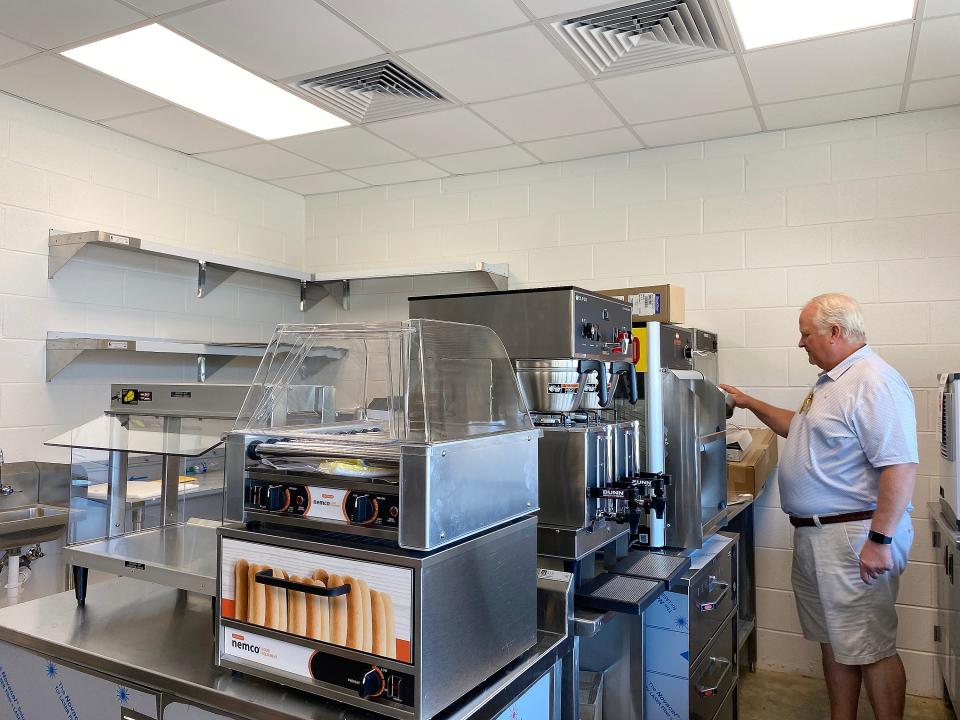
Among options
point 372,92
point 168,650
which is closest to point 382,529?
point 168,650

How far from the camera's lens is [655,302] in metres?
3.35

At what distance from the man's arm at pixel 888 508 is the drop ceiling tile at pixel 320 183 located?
3.38 metres

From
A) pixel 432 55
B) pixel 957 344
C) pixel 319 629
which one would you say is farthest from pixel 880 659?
pixel 432 55

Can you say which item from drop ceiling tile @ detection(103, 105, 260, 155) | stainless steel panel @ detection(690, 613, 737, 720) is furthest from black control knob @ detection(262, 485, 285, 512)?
drop ceiling tile @ detection(103, 105, 260, 155)

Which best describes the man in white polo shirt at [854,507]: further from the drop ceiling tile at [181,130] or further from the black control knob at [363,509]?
the drop ceiling tile at [181,130]

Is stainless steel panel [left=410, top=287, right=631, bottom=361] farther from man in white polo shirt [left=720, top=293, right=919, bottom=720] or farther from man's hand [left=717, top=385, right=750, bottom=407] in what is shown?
man's hand [left=717, top=385, right=750, bottom=407]

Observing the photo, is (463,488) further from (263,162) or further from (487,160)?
(263,162)

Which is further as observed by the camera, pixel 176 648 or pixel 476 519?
pixel 176 648

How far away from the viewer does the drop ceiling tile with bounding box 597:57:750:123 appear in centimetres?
297

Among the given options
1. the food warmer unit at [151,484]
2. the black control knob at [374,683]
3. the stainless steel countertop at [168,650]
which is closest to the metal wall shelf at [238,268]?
the food warmer unit at [151,484]

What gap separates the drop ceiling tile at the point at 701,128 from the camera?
3453 mm

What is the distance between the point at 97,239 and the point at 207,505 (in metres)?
1.97

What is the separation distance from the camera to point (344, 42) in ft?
8.95

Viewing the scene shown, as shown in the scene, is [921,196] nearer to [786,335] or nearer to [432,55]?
[786,335]
